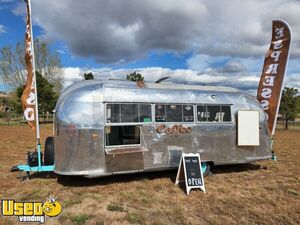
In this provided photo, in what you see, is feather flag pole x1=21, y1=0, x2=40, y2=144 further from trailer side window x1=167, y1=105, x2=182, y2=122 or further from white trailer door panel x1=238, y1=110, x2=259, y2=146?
white trailer door panel x1=238, y1=110, x2=259, y2=146

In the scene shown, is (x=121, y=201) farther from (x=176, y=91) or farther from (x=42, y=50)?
(x=42, y=50)

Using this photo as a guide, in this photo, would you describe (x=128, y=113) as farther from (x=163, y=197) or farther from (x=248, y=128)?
(x=248, y=128)

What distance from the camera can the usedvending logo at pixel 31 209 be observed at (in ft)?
16.0

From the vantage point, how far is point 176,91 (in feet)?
24.5

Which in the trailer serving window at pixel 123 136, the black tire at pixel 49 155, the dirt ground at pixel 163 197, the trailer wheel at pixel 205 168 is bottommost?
the dirt ground at pixel 163 197

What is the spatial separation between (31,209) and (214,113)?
563 cm

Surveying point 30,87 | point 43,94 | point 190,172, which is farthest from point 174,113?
point 43,94

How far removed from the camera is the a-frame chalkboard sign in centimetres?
643

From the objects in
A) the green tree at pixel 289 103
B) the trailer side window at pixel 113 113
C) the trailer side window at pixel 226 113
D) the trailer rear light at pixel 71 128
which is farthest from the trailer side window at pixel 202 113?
the green tree at pixel 289 103

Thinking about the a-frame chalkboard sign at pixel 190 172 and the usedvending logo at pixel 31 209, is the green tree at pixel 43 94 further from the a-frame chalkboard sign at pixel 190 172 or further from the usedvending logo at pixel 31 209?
the a-frame chalkboard sign at pixel 190 172

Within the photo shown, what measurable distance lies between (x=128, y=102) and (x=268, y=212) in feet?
13.8

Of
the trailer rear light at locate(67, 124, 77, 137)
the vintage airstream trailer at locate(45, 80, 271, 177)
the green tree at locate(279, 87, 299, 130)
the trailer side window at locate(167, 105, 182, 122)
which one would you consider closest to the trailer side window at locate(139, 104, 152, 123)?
the vintage airstream trailer at locate(45, 80, 271, 177)

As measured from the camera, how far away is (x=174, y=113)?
7238 millimetres

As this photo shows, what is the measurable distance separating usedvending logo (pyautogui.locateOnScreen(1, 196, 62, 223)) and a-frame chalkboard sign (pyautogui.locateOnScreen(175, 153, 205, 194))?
3.16m
